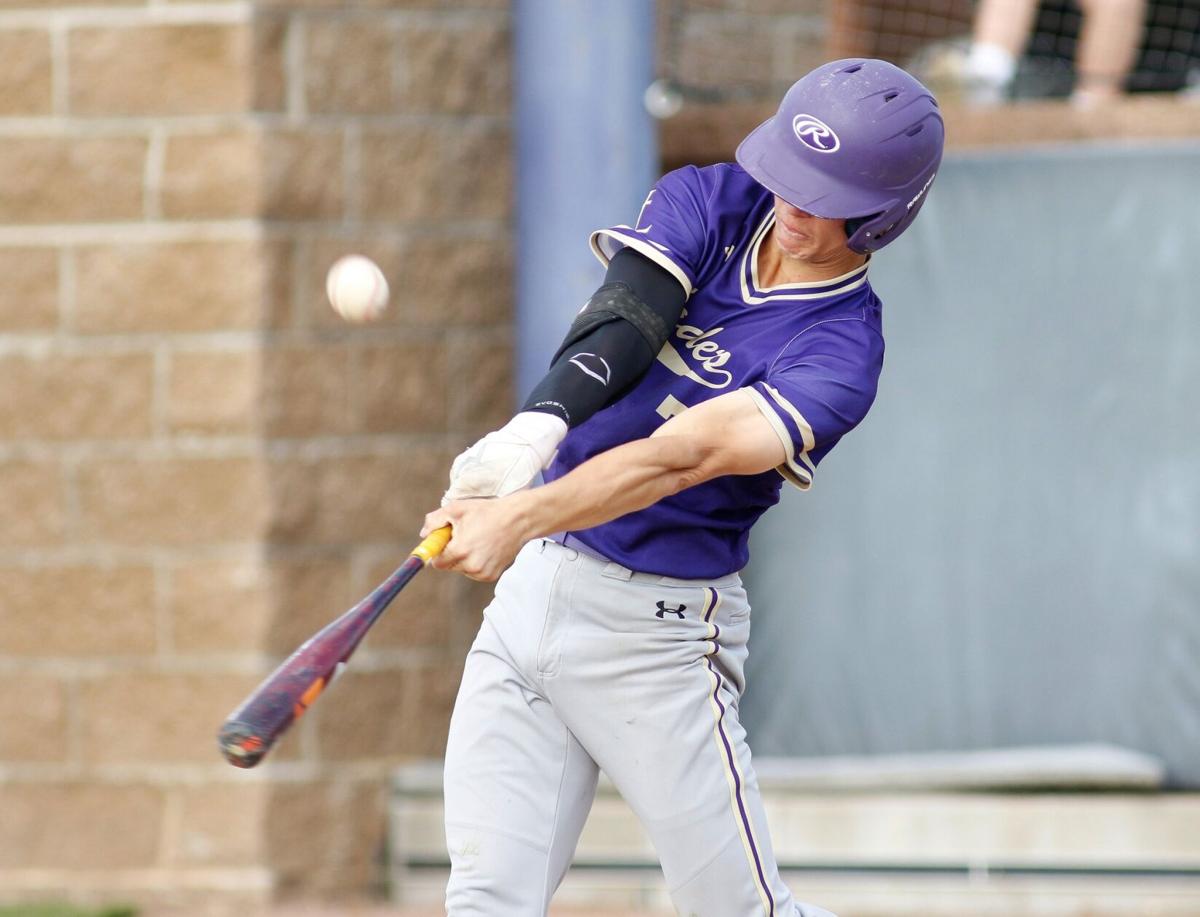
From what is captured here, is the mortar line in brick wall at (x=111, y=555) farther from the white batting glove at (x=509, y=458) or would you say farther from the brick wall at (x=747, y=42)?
the white batting glove at (x=509, y=458)

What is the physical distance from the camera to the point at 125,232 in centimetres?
481

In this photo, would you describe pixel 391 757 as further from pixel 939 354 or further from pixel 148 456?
pixel 939 354

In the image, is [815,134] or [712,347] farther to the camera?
[712,347]

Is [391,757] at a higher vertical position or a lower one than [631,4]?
lower

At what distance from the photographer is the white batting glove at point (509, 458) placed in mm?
2721

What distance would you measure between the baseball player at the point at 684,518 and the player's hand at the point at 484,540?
0.86 feet

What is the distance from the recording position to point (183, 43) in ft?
15.6

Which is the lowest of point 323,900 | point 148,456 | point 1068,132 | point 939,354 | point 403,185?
point 323,900

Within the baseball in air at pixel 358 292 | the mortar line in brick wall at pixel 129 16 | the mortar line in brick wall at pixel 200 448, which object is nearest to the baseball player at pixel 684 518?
the baseball in air at pixel 358 292

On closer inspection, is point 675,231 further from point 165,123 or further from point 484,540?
point 165,123

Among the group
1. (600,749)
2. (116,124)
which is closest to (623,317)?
(600,749)

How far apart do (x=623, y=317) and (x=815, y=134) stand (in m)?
0.45

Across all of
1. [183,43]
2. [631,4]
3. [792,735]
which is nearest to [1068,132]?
[631,4]

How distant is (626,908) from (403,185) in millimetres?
2150
